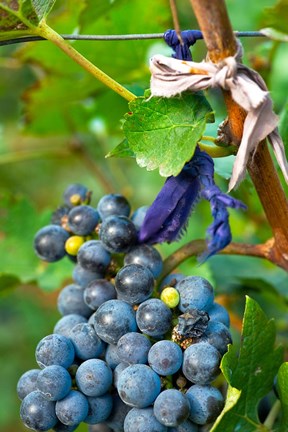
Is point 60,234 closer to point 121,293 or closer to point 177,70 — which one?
point 121,293

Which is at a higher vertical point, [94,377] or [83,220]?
[83,220]

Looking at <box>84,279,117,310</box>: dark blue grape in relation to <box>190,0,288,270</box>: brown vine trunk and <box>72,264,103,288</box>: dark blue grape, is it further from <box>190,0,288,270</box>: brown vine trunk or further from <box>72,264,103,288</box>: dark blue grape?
<box>190,0,288,270</box>: brown vine trunk

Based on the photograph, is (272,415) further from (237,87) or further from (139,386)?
(237,87)

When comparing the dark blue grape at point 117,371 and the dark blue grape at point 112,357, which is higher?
the dark blue grape at point 112,357

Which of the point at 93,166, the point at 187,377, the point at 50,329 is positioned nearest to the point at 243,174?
the point at 187,377

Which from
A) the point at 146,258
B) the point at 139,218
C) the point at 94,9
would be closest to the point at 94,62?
the point at 94,9

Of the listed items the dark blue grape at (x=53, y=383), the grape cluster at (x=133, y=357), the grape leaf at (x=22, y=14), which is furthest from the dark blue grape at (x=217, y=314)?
the grape leaf at (x=22, y=14)

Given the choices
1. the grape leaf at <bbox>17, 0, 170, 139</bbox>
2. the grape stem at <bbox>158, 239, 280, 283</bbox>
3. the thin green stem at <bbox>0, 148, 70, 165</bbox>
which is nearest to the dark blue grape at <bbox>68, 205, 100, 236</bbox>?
the grape stem at <bbox>158, 239, 280, 283</bbox>

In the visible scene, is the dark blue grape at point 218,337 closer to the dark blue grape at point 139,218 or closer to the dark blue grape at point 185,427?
the dark blue grape at point 185,427

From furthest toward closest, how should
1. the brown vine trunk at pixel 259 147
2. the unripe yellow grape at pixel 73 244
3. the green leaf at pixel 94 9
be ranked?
the green leaf at pixel 94 9 → the unripe yellow grape at pixel 73 244 → the brown vine trunk at pixel 259 147
